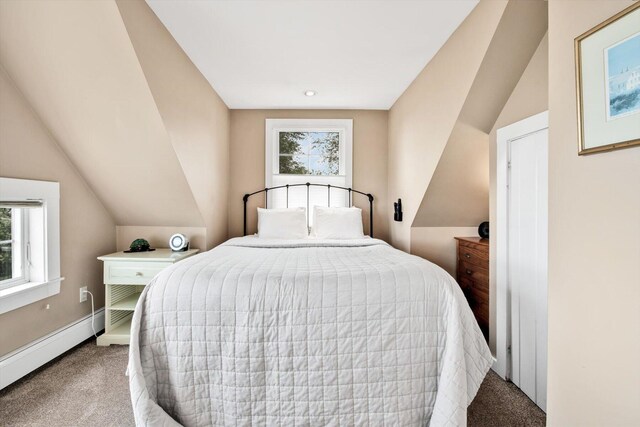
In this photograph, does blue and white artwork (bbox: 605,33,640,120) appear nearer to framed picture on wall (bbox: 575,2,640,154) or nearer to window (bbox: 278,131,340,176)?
framed picture on wall (bbox: 575,2,640,154)

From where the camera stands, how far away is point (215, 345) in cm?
146

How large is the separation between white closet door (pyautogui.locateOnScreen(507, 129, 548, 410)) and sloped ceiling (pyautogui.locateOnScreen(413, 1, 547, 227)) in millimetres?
319

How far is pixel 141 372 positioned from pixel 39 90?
1940mm

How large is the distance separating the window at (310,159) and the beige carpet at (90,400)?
2.30 m

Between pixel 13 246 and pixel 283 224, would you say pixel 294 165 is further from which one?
pixel 13 246

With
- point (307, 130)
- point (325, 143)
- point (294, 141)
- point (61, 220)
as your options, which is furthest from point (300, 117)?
point (61, 220)

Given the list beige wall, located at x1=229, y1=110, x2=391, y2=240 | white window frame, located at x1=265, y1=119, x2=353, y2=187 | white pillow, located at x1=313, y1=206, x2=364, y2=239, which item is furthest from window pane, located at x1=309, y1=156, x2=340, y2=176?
white pillow, located at x1=313, y1=206, x2=364, y2=239

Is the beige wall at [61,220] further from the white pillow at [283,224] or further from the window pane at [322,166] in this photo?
the window pane at [322,166]

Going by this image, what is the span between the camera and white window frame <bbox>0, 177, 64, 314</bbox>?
6.81ft

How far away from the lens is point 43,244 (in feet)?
7.19

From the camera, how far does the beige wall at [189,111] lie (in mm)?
1864

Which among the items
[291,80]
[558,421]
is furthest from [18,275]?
[558,421]

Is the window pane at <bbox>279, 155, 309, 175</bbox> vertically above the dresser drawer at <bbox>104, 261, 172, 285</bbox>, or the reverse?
the window pane at <bbox>279, 155, 309, 175</bbox>

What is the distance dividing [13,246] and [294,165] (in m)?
2.63
